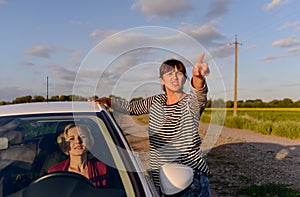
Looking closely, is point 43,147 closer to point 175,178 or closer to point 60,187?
point 60,187

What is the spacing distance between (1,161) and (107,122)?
2.76 feet

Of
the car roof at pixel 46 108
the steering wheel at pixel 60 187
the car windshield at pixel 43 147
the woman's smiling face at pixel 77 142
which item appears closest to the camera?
the steering wheel at pixel 60 187

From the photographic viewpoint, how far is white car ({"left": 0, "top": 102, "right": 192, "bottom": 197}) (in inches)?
81.6

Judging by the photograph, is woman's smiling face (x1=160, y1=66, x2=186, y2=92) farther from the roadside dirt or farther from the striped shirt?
the roadside dirt

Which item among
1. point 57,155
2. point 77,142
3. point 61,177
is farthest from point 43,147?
point 61,177

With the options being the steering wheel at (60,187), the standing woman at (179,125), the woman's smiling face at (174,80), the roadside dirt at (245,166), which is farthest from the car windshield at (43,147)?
the roadside dirt at (245,166)

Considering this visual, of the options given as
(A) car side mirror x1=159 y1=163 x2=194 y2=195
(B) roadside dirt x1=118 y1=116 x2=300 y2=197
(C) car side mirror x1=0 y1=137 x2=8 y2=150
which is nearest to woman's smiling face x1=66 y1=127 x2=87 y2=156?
(C) car side mirror x1=0 y1=137 x2=8 y2=150

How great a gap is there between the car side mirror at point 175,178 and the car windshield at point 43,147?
0.25m

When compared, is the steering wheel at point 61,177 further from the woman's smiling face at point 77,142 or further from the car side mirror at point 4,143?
the car side mirror at point 4,143

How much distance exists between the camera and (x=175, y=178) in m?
2.05

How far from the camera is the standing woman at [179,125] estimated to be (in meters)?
2.72

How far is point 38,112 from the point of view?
2.65m

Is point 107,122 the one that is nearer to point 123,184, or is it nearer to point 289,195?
point 123,184

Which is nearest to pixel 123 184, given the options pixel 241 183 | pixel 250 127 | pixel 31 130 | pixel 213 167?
pixel 31 130
